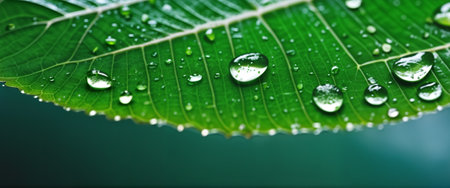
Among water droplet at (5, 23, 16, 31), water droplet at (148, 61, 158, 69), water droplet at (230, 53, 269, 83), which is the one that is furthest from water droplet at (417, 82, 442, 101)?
water droplet at (5, 23, 16, 31)

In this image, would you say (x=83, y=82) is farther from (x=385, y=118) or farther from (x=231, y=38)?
(x=385, y=118)

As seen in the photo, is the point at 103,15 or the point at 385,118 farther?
the point at 103,15

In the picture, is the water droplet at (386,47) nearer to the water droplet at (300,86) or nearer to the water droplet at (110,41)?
the water droplet at (300,86)

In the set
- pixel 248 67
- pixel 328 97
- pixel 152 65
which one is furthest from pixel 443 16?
pixel 152 65

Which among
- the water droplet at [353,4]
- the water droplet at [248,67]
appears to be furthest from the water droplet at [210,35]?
the water droplet at [353,4]

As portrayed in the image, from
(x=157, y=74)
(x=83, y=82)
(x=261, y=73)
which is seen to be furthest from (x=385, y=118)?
(x=83, y=82)

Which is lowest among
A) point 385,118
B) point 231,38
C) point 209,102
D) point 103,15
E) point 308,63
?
point 385,118

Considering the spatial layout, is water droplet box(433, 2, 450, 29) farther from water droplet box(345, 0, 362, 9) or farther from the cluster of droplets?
water droplet box(345, 0, 362, 9)
